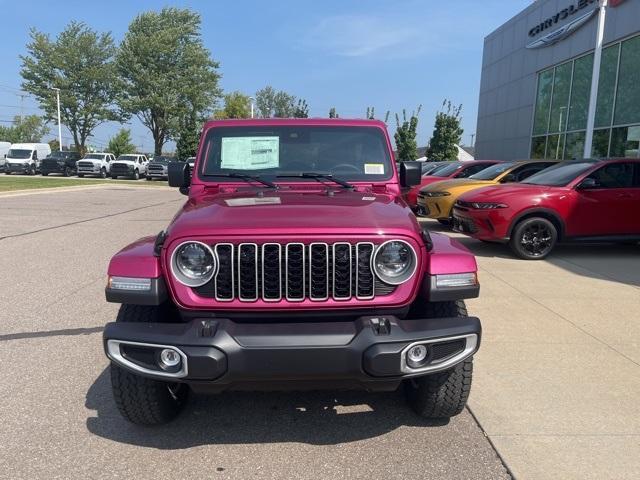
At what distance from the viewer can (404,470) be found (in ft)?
9.19

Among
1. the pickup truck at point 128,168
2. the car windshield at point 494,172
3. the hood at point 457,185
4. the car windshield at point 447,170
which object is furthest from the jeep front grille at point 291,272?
the pickup truck at point 128,168

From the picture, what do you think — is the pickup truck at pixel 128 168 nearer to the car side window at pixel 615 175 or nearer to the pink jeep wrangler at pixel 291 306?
the car side window at pixel 615 175

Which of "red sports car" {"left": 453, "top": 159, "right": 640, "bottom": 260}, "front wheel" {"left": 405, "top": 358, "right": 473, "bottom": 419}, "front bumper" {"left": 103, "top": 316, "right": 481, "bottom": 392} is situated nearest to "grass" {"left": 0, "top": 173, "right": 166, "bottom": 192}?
Result: "red sports car" {"left": 453, "top": 159, "right": 640, "bottom": 260}

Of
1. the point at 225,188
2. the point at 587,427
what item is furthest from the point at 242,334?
the point at 587,427

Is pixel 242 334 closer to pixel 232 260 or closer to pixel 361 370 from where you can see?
pixel 232 260

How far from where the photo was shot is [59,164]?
38281mm

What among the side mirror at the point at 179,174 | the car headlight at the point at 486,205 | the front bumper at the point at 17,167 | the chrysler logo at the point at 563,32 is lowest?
the front bumper at the point at 17,167

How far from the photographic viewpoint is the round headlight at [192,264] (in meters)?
2.77

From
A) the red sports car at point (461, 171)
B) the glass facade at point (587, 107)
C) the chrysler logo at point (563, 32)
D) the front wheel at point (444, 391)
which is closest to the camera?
the front wheel at point (444, 391)

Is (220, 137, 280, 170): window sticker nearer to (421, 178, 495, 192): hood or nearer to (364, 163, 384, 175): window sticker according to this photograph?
(364, 163, 384, 175): window sticker

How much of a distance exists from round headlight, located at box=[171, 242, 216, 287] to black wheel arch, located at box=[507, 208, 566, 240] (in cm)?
659

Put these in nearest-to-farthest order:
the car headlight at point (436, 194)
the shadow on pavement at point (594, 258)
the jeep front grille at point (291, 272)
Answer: the jeep front grille at point (291, 272), the shadow on pavement at point (594, 258), the car headlight at point (436, 194)

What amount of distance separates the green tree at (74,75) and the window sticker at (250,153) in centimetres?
4948

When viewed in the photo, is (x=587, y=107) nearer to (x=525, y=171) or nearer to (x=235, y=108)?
(x=525, y=171)
